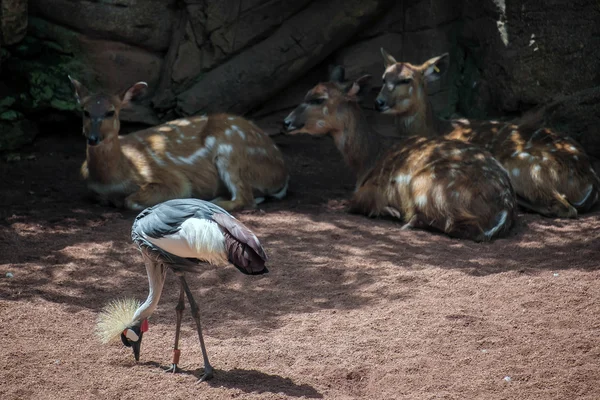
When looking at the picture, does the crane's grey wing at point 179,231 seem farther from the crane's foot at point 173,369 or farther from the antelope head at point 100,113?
the antelope head at point 100,113

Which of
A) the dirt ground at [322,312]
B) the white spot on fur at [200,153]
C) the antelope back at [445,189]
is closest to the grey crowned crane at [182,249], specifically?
the dirt ground at [322,312]

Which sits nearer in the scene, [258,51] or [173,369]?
[173,369]

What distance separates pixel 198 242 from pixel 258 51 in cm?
622

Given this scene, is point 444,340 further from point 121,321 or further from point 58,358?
point 58,358

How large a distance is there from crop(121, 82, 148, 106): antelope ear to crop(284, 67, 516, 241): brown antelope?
1485mm

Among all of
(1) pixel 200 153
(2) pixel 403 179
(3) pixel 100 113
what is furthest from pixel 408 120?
(3) pixel 100 113

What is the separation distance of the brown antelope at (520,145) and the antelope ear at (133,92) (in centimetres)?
254

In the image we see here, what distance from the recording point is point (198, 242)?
4.05 metres

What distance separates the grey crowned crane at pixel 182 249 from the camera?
399 centimetres

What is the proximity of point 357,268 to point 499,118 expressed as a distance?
440 cm

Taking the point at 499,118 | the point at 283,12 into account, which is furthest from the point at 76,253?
the point at 499,118

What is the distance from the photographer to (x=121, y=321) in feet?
14.8

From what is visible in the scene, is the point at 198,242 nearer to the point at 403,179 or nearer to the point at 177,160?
the point at 403,179

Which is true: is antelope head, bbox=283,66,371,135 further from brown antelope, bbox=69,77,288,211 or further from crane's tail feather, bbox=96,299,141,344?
crane's tail feather, bbox=96,299,141,344
